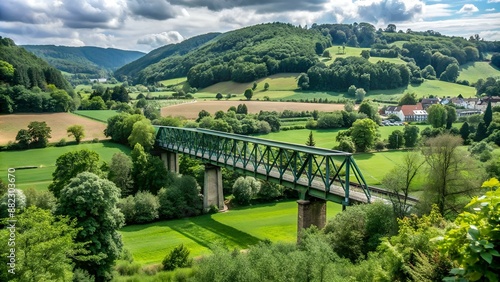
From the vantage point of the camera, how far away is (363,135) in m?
77.2

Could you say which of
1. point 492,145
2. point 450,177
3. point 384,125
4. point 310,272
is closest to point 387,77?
point 384,125

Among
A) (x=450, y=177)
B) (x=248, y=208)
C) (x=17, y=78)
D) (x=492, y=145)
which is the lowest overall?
(x=248, y=208)

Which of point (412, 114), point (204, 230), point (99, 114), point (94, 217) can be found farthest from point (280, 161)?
point (412, 114)

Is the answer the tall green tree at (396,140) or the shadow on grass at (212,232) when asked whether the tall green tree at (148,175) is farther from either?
the tall green tree at (396,140)

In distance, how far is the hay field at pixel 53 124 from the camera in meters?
73.1

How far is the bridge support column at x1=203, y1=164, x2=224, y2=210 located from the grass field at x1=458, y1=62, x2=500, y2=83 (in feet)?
496

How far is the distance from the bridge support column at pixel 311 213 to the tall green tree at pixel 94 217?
1602 centimetres

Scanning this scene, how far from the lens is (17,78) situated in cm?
9538

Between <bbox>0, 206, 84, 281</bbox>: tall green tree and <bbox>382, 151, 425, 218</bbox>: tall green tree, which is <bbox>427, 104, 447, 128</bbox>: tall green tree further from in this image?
<bbox>0, 206, 84, 281</bbox>: tall green tree

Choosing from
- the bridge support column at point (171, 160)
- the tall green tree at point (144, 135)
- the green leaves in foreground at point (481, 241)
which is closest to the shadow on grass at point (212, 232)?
the bridge support column at point (171, 160)

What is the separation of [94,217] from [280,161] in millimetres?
18521

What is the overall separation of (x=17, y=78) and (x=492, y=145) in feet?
319

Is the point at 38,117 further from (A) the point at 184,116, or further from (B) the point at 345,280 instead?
(B) the point at 345,280

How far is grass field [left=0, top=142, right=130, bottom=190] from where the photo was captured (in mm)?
54500
